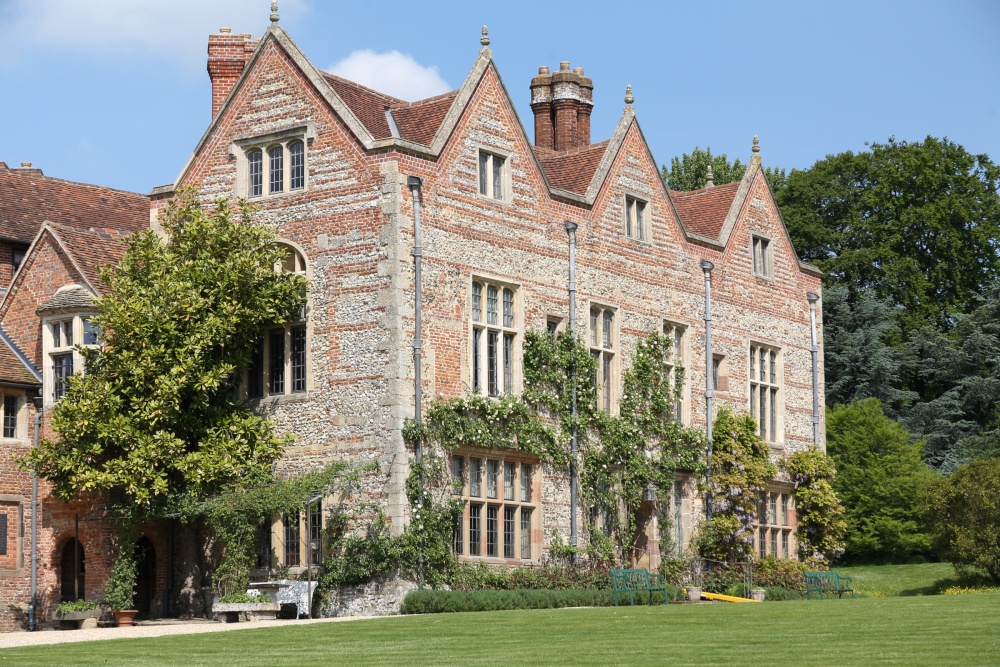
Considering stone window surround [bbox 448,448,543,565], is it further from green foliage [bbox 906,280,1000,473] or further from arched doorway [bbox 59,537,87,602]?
green foliage [bbox 906,280,1000,473]

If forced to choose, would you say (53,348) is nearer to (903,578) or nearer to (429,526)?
(429,526)

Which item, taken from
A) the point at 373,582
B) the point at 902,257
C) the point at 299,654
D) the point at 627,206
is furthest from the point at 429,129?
the point at 902,257

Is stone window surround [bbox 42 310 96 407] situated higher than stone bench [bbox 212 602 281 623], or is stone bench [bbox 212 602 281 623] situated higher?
stone window surround [bbox 42 310 96 407]

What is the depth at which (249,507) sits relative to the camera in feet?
101

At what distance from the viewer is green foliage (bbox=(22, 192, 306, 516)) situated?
3141 cm

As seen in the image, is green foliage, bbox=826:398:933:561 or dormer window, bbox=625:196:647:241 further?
green foliage, bbox=826:398:933:561

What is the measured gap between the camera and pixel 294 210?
108 feet

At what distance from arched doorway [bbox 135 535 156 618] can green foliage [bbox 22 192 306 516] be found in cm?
324

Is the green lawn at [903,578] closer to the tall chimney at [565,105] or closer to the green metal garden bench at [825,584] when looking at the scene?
the green metal garden bench at [825,584]

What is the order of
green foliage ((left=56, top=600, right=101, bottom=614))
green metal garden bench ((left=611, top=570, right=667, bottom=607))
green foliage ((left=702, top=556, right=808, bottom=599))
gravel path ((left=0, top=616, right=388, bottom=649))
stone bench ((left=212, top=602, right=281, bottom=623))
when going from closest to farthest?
gravel path ((left=0, top=616, right=388, bottom=649)), stone bench ((left=212, top=602, right=281, bottom=623)), green metal garden bench ((left=611, top=570, right=667, bottom=607)), green foliage ((left=56, top=600, right=101, bottom=614)), green foliage ((left=702, top=556, right=808, bottom=599))

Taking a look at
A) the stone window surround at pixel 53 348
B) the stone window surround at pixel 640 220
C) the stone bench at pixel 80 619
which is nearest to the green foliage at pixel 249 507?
the stone bench at pixel 80 619

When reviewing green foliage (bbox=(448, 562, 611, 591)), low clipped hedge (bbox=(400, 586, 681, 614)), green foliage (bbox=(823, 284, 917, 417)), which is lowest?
low clipped hedge (bbox=(400, 586, 681, 614))

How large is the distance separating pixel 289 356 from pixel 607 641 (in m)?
13.5

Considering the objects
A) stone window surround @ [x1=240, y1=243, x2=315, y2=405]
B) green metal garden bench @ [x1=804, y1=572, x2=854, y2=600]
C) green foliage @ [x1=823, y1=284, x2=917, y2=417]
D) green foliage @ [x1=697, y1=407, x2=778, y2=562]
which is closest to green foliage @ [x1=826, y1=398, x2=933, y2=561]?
green foliage @ [x1=823, y1=284, x2=917, y2=417]
